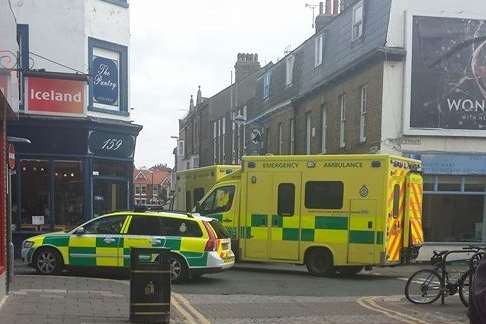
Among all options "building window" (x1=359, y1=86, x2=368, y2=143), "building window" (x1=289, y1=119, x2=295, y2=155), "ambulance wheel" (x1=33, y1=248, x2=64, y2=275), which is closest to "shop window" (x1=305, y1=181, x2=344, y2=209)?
"building window" (x1=359, y1=86, x2=368, y2=143)

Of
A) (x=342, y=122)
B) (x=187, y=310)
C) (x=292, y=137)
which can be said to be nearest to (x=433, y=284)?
(x=187, y=310)

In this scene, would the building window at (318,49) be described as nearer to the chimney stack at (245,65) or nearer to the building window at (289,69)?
the building window at (289,69)

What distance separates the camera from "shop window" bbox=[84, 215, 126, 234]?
13.5 metres

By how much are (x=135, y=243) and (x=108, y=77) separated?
704 cm

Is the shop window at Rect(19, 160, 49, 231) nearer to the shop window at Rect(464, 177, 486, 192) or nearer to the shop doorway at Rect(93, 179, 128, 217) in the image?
the shop doorway at Rect(93, 179, 128, 217)

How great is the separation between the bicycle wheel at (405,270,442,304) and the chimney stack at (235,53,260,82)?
1146 inches

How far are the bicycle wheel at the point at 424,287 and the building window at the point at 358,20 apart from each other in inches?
454

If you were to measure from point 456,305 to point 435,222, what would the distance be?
8.90 meters

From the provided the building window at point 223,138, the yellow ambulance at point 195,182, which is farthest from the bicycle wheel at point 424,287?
the building window at point 223,138

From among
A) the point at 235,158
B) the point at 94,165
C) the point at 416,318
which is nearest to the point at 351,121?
the point at 94,165

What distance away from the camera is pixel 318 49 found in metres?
24.8

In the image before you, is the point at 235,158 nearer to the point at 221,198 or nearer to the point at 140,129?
the point at 140,129

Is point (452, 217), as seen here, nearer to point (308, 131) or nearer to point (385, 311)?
point (308, 131)

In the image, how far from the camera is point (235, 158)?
3816 cm
